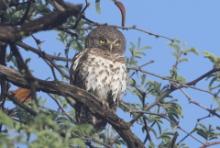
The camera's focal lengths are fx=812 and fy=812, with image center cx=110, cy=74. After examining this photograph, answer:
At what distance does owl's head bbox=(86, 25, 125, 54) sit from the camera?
23.5 ft

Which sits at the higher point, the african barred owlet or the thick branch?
the thick branch

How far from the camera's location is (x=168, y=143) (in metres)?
4.88

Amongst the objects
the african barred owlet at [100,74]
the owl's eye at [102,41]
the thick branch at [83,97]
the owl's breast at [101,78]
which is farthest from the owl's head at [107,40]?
the thick branch at [83,97]

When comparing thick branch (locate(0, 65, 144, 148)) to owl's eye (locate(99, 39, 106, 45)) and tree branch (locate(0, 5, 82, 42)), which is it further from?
owl's eye (locate(99, 39, 106, 45))

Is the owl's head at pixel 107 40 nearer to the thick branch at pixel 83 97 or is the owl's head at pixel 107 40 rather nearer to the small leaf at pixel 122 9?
the small leaf at pixel 122 9

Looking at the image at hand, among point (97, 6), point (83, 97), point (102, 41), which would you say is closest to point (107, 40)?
point (102, 41)

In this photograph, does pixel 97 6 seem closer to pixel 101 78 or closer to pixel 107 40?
pixel 101 78

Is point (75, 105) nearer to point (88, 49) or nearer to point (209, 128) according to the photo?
point (209, 128)

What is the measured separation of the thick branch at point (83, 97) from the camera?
398 cm

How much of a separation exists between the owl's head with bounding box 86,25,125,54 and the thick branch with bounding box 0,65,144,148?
2.71 metres

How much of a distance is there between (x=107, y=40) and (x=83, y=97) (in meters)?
3.25

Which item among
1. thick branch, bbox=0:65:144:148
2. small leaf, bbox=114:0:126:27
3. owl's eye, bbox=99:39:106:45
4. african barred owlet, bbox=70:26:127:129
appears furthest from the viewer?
owl's eye, bbox=99:39:106:45

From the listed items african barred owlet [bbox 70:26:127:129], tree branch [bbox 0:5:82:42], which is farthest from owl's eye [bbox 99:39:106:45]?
tree branch [bbox 0:5:82:42]

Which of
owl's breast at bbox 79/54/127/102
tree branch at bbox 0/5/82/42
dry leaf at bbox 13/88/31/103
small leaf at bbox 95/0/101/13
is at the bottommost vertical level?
owl's breast at bbox 79/54/127/102
